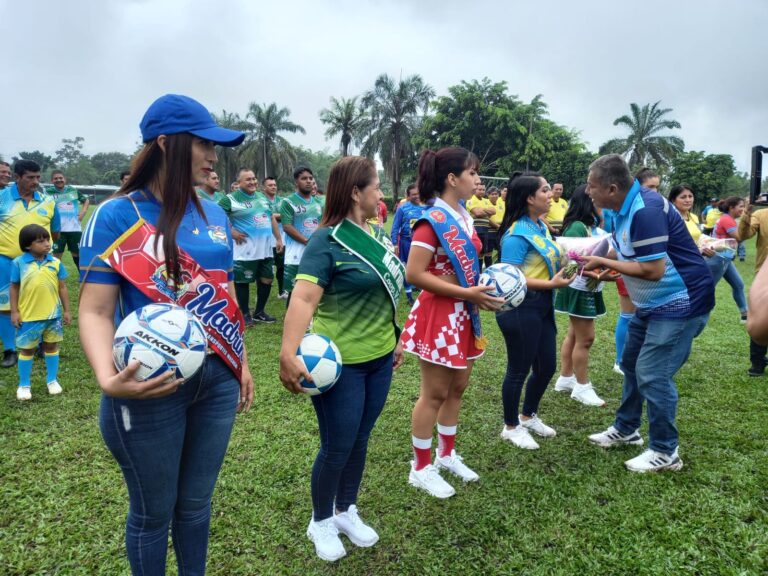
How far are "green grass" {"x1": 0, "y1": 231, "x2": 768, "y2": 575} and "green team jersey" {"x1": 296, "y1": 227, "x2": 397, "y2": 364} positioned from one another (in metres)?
1.20

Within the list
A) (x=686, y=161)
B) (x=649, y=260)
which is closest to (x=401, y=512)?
(x=649, y=260)

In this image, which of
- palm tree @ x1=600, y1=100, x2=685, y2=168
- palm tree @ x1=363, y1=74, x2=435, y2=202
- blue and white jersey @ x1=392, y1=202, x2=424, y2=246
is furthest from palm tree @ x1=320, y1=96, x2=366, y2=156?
blue and white jersey @ x1=392, y1=202, x2=424, y2=246

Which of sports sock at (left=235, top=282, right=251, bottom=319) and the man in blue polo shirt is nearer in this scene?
the man in blue polo shirt

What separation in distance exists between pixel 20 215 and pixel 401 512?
5510 millimetres

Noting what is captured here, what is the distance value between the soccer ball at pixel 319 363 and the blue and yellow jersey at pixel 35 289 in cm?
380

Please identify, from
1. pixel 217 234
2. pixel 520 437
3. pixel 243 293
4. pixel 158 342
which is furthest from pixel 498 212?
pixel 158 342

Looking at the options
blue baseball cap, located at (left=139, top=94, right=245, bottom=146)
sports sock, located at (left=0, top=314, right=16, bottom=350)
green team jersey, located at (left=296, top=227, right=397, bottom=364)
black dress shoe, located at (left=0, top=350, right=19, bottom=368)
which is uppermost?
blue baseball cap, located at (left=139, top=94, right=245, bottom=146)

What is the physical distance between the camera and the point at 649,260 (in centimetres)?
315

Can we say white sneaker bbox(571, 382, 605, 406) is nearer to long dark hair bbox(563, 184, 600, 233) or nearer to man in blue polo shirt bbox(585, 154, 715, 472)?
man in blue polo shirt bbox(585, 154, 715, 472)

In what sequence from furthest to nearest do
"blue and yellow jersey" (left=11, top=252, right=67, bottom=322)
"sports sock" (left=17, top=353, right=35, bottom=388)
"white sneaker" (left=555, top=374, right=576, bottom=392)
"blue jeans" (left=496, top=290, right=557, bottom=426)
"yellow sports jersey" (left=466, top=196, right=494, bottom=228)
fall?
"yellow sports jersey" (left=466, top=196, right=494, bottom=228)
"white sneaker" (left=555, top=374, right=576, bottom=392)
"blue and yellow jersey" (left=11, top=252, right=67, bottom=322)
"sports sock" (left=17, top=353, right=35, bottom=388)
"blue jeans" (left=496, top=290, right=557, bottom=426)

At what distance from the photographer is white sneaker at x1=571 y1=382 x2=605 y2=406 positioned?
473cm

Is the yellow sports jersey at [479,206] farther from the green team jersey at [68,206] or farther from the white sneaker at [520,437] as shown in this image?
the green team jersey at [68,206]

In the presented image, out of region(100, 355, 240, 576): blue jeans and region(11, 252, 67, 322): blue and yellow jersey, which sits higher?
region(100, 355, 240, 576): blue jeans

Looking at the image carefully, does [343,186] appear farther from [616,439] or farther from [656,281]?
[616,439]
